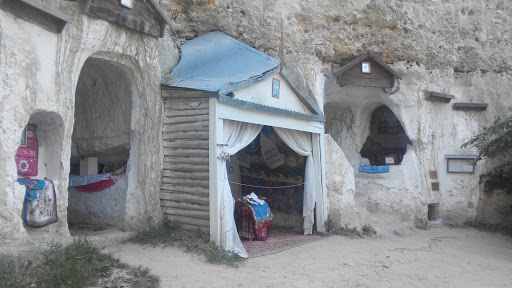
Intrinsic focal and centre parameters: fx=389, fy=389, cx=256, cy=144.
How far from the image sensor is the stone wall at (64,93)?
450cm

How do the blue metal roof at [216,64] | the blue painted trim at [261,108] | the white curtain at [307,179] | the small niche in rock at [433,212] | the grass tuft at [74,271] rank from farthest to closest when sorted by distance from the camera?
the small niche in rock at [433,212] → the white curtain at [307,179] → the blue metal roof at [216,64] → the blue painted trim at [261,108] → the grass tuft at [74,271]

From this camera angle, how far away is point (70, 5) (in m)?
5.49

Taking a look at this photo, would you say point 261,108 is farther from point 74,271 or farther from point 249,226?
point 74,271

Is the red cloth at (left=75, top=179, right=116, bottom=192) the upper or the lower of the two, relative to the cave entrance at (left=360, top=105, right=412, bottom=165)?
lower

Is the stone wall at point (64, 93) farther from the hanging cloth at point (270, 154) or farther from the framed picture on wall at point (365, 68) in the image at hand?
the framed picture on wall at point (365, 68)

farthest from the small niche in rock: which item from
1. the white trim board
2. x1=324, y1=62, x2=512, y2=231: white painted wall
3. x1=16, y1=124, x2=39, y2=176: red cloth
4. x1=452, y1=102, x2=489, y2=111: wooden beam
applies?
x1=16, y1=124, x2=39, y2=176: red cloth

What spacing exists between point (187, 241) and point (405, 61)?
24.5ft

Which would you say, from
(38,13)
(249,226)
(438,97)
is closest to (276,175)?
(249,226)

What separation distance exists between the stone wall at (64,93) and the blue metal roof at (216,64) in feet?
1.19

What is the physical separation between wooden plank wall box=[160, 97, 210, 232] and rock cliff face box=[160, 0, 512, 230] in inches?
94.0

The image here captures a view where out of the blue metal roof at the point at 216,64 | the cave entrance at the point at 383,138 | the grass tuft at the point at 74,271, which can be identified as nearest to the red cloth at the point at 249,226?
the blue metal roof at the point at 216,64

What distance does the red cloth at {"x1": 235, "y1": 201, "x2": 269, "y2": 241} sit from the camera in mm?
7531

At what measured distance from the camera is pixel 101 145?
7.66 m

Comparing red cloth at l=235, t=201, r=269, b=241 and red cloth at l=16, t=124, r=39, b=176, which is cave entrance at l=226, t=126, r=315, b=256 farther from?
red cloth at l=16, t=124, r=39, b=176
